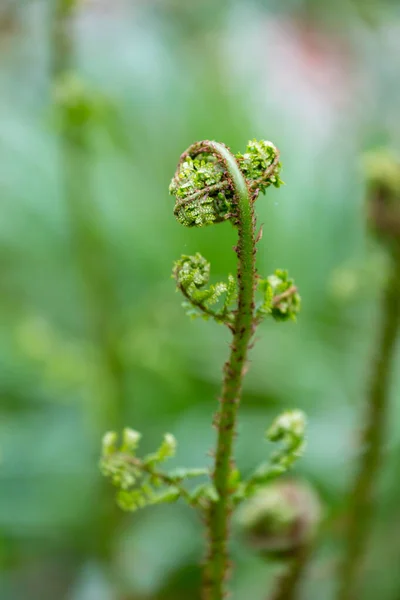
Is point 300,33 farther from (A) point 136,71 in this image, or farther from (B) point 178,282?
(B) point 178,282

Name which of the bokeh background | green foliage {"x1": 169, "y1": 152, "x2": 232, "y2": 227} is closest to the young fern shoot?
green foliage {"x1": 169, "y1": 152, "x2": 232, "y2": 227}

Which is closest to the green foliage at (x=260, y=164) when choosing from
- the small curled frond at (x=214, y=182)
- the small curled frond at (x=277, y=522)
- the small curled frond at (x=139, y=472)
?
the small curled frond at (x=214, y=182)

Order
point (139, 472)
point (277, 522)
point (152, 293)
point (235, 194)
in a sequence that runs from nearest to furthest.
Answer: point (235, 194), point (139, 472), point (277, 522), point (152, 293)

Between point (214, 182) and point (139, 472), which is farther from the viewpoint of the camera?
point (139, 472)

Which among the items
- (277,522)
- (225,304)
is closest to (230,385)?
(225,304)

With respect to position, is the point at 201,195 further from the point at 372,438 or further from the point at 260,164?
the point at 372,438

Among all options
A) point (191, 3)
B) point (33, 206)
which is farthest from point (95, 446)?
point (191, 3)

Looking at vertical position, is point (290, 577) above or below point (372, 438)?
below

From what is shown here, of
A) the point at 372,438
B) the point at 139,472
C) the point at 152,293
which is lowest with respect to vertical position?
the point at 139,472
